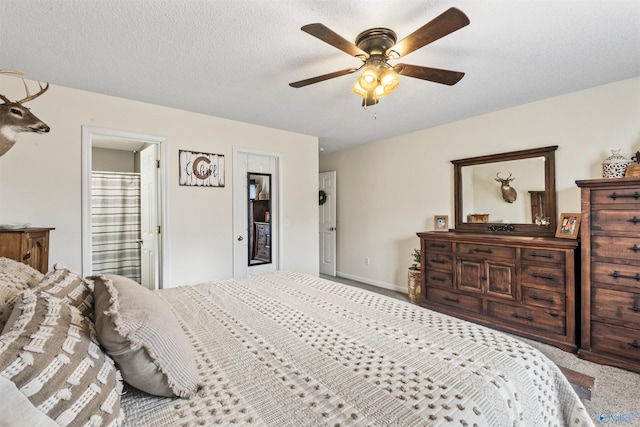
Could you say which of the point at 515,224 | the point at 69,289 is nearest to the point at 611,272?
the point at 515,224

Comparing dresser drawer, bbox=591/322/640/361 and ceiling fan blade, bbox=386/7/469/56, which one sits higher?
ceiling fan blade, bbox=386/7/469/56

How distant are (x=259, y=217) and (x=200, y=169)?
39.9 inches

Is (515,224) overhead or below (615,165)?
below

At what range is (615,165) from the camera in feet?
8.28

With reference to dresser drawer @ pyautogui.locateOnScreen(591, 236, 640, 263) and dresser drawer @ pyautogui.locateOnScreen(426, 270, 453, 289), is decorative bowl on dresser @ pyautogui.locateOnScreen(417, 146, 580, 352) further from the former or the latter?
dresser drawer @ pyautogui.locateOnScreen(591, 236, 640, 263)

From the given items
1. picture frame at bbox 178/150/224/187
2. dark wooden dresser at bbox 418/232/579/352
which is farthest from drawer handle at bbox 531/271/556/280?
picture frame at bbox 178/150/224/187

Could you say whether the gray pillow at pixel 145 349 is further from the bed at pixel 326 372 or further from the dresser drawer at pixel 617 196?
the dresser drawer at pixel 617 196

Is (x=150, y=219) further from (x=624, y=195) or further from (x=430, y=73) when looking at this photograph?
(x=624, y=195)

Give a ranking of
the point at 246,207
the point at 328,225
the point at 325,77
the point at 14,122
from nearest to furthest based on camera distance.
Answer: the point at 325,77 → the point at 14,122 → the point at 246,207 → the point at 328,225

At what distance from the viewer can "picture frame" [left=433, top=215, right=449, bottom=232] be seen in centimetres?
381

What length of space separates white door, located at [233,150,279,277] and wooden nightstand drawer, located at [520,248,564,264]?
2.92 metres

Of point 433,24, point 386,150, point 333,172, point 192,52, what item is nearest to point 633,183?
point 433,24

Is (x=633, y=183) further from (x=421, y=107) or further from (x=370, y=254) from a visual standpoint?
(x=370, y=254)

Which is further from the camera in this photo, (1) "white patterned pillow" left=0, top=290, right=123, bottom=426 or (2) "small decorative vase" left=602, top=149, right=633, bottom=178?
(2) "small decorative vase" left=602, top=149, right=633, bottom=178
